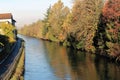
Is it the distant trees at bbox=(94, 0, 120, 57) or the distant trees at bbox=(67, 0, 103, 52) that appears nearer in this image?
the distant trees at bbox=(94, 0, 120, 57)

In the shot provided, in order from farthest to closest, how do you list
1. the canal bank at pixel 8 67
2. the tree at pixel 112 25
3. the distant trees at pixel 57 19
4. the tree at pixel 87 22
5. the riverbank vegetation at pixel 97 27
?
the distant trees at pixel 57 19
the tree at pixel 87 22
the riverbank vegetation at pixel 97 27
the tree at pixel 112 25
the canal bank at pixel 8 67

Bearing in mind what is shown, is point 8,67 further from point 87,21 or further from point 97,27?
point 87,21

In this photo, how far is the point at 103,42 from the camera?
7706cm

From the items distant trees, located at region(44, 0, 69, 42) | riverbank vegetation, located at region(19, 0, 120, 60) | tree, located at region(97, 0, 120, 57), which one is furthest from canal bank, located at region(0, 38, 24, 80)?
distant trees, located at region(44, 0, 69, 42)

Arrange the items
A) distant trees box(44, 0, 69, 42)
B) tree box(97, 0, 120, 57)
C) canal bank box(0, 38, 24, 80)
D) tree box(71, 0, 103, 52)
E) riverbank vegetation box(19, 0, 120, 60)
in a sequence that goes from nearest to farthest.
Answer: canal bank box(0, 38, 24, 80), tree box(97, 0, 120, 57), riverbank vegetation box(19, 0, 120, 60), tree box(71, 0, 103, 52), distant trees box(44, 0, 69, 42)

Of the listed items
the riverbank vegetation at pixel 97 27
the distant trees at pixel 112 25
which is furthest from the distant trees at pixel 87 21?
the distant trees at pixel 112 25

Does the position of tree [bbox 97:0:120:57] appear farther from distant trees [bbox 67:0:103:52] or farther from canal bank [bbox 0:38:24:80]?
canal bank [bbox 0:38:24:80]

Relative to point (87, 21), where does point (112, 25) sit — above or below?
below

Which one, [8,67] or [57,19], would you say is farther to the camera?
[57,19]

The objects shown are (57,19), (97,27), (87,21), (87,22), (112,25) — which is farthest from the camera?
(57,19)

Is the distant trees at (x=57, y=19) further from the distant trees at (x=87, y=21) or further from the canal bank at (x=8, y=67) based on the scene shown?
the canal bank at (x=8, y=67)

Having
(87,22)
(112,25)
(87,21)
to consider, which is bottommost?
(112,25)

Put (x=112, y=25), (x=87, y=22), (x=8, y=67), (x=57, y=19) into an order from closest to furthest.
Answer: (x=8, y=67), (x=112, y=25), (x=87, y=22), (x=57, y=19)

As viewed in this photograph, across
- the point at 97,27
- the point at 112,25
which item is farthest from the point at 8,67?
the point at 97,27
